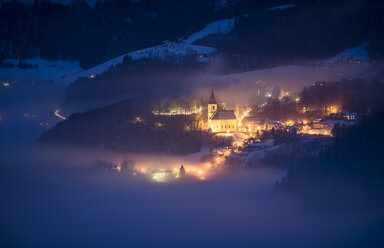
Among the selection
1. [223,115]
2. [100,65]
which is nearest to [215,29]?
[100,65]

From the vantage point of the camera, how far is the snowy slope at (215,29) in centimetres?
5510

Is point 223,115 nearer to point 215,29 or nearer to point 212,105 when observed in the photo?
point 212,105

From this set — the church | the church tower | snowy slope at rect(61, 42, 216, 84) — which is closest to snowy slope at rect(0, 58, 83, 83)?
snowy slope at rect(61, 42, 216, 84)

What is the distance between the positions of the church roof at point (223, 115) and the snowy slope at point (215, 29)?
1915 cm

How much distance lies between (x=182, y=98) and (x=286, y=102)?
12.3m

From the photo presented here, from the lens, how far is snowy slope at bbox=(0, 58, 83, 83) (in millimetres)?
53875

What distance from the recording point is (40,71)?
194ft

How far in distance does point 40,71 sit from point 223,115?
120 ft

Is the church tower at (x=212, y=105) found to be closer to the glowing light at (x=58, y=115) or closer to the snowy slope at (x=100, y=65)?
the snowy slope at (x=100, y=65)

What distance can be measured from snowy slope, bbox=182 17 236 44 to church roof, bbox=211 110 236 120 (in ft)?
62.8

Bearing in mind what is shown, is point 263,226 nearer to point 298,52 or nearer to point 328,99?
point 328,99

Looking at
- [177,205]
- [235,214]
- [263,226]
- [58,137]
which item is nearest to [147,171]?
[177,205]

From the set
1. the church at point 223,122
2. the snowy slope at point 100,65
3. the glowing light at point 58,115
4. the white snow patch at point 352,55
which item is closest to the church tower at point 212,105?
the church at point 223,122

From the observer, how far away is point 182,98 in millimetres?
42000
